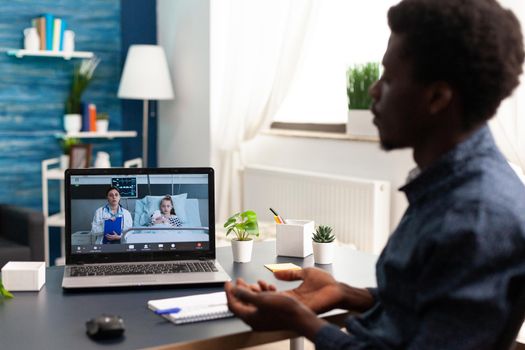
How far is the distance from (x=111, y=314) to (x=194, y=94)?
3318mm

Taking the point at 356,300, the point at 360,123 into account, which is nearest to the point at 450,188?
the point at 356,300

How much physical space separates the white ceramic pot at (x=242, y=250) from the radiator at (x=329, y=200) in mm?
1683

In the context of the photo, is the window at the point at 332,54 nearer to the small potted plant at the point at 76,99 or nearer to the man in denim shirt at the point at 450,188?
the small potted plant at the point at 76,99

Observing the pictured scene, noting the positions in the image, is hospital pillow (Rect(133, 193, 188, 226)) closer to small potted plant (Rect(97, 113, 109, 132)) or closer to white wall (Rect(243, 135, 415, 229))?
white wall (Rect(243, 135, 415, 229))

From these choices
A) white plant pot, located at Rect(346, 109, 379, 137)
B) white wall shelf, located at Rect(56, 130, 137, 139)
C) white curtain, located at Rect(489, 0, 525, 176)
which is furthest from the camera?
white wall shelf, located at Rect(56, 130, 137, 139)

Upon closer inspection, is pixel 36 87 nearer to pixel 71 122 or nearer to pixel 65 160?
pixel 71 122

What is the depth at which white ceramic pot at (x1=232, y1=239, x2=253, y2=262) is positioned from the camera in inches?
79.0

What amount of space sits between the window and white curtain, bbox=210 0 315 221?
96 mm

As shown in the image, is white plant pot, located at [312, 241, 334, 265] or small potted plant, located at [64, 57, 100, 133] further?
small potted plant, located at [64, 57, 100, 133]

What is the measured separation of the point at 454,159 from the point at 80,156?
3.64m

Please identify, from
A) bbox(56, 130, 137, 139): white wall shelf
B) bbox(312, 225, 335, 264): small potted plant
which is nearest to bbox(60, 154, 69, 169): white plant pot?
bbox(56, 130, 137, 139): white wall shelf

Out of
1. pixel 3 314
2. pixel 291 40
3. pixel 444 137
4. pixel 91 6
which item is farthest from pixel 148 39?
pixel 444 137

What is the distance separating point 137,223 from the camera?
190cm

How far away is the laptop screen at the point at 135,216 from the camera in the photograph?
74.3 inches
